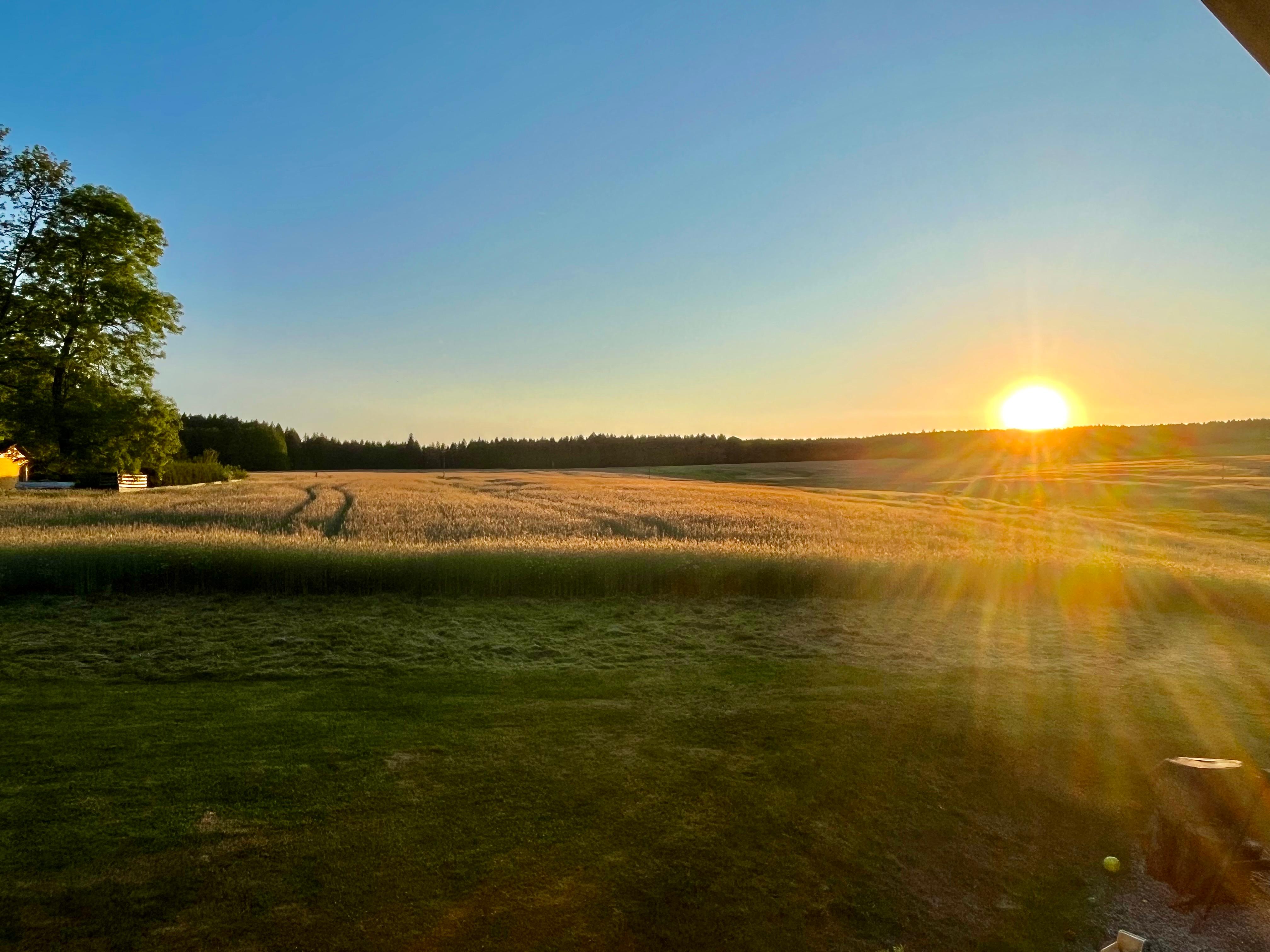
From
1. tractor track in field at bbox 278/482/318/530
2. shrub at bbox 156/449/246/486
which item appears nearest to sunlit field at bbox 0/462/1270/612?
tractor track in field at bbox 278/482/318/530

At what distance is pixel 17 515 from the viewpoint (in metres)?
22.2

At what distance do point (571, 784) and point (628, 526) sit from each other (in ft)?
64.1

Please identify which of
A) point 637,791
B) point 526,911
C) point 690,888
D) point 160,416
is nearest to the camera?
point 526,911

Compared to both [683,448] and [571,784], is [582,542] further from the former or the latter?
[683,448]

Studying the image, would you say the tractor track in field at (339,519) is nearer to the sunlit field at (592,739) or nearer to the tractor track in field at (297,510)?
the tractor track in field at (297,510)

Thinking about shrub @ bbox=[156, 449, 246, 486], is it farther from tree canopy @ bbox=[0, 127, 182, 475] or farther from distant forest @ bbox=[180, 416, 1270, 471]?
distant forest @ bbox=[180, 416, 1270, 471]

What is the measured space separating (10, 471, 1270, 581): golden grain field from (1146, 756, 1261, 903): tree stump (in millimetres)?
10467

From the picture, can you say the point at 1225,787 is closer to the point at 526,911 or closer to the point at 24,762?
the point at 526,911

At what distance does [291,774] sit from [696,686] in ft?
13.6

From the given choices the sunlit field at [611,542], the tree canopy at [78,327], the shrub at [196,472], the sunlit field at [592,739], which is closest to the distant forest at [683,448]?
the shrub at [196,472]

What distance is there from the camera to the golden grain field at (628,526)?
1636 cm

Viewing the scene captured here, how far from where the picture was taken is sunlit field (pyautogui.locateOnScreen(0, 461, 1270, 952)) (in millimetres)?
4305

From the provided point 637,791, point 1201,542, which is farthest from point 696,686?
point 1201,542

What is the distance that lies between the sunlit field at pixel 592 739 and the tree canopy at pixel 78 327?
621 inches
